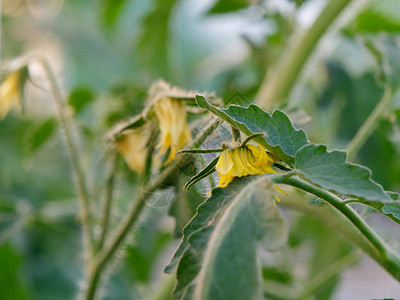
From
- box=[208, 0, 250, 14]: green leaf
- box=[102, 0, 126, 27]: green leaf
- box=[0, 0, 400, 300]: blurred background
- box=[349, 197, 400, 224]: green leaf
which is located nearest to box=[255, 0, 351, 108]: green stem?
box=[0, 0, 400, 300]: blurred background

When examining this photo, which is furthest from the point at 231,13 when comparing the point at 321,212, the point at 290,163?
the point at 290,163

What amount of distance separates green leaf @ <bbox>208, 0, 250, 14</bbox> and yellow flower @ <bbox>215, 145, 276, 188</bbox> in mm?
538

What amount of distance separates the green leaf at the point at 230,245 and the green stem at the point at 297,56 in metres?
0.35

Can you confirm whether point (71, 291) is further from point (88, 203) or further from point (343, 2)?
point (343, 2)

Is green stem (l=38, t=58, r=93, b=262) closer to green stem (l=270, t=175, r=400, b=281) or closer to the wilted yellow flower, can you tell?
the wilted yellow flower

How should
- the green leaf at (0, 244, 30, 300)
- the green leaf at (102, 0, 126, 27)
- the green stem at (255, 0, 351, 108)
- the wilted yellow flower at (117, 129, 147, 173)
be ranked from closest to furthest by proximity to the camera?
1. the wilted yellow flower at (117, 129, 147, 173)
2. the green stem at (255, 0, 351, 108)
3. the green leaf at (0, 244, 30, 300)
4. the green leaf at (102, 0, 126, 27)

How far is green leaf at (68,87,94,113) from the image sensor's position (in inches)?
25.2

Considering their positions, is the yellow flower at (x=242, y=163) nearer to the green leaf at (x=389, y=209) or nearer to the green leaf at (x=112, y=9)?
the green leaf at (x=389, y=209)

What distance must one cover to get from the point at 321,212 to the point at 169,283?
22cm

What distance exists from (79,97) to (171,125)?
348 millimetres

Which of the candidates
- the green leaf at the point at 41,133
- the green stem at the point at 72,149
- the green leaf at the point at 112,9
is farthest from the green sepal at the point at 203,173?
the green leaf at the point at 112,9

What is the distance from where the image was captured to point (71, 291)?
0.89 meters

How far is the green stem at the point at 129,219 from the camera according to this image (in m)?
0.31

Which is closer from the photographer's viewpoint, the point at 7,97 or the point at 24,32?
the point at 7,97
